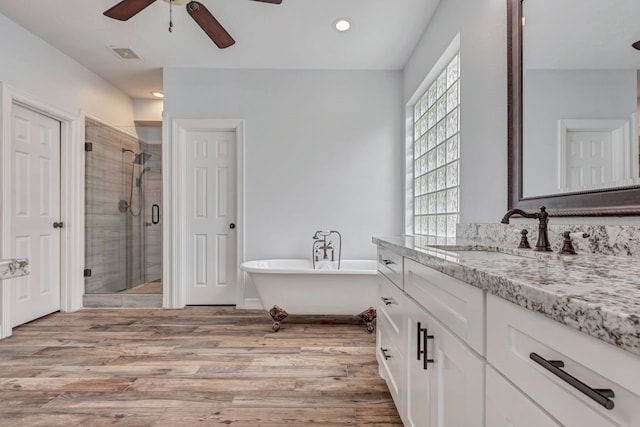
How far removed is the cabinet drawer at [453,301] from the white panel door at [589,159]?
649mm

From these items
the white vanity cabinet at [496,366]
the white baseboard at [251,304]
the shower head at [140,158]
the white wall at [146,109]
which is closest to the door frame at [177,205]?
the white baseboard at [251,304]

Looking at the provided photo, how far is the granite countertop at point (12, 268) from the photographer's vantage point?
0.71 m

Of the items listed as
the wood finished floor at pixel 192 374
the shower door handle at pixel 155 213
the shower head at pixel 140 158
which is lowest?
the wood finished floor at pixel 192 374

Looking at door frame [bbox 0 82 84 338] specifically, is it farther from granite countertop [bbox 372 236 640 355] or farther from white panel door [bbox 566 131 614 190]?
white panel door [bbox 566 131 614 190]

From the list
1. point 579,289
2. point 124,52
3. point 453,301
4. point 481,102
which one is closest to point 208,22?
point 124,52

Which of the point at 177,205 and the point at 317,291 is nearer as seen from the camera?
the point at 317,291

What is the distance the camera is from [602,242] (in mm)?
1146

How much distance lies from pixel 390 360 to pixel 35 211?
11.1 ft

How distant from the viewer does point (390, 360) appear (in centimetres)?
175

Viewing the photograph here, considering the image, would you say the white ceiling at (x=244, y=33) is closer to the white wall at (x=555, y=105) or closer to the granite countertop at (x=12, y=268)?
the white wall at (x=555, y=105)

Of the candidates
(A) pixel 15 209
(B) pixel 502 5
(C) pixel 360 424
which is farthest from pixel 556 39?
(A) pixel 15 209

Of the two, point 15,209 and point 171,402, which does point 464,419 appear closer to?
point 171,402

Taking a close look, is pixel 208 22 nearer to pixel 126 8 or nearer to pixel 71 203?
pixel 126 8

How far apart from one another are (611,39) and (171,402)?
2429 millimetres
